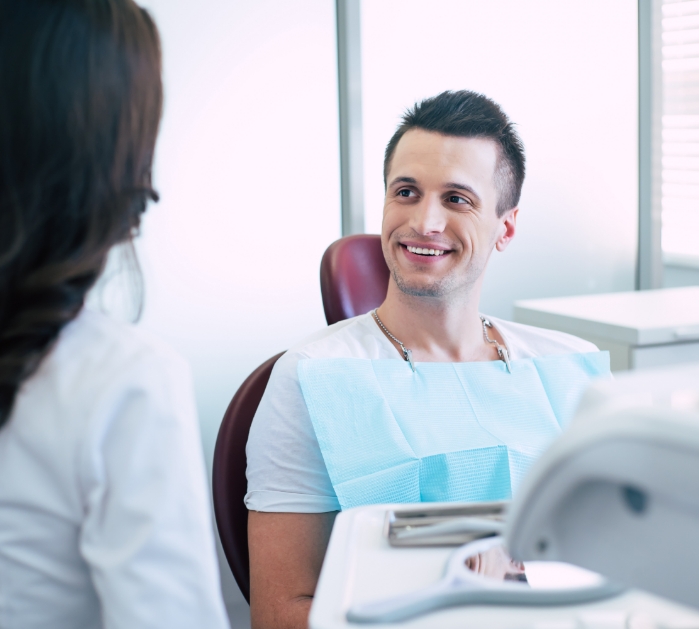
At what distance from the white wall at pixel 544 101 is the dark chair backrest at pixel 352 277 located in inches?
25.2

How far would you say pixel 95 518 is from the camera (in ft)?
1.94

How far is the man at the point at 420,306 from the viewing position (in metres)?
1.09

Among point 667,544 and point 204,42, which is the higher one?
point 204,42

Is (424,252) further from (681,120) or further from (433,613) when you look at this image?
(681,120)

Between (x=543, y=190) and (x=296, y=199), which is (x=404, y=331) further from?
(x=543, y=190)

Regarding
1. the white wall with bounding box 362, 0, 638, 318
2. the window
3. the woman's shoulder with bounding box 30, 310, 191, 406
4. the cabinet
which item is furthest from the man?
the window

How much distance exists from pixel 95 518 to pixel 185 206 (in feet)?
4.35

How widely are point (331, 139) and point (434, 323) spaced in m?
0.85

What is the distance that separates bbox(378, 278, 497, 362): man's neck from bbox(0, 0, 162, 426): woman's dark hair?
0.69 metres

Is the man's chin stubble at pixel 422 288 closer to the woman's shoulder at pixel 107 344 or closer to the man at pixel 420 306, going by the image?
the man at pixel 420 306

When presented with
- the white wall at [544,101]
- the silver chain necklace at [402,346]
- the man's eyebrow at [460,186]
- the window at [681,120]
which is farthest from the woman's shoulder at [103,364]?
the window at [681,120]

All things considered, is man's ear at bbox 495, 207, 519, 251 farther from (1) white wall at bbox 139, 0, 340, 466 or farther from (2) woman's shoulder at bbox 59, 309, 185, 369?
(2) woman's shoulder at bbox 59, 309, 185, 369

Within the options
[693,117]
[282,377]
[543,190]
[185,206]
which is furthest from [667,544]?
[693,117]

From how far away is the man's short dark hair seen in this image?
132 centimetres
